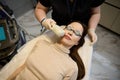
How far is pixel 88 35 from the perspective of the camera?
108 cm

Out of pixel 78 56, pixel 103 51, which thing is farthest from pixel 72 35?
pixel 103 51

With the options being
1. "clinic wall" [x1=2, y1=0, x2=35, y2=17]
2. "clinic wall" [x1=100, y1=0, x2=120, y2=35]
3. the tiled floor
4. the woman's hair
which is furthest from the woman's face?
"clinic wall" [x1=2, y1=0, x2=35, y2=17]

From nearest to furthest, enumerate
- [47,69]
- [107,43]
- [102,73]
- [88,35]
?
[47,69], [88,35], [102,73], [107,43]

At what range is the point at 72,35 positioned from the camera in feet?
3.15

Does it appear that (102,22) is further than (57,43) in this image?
Yes

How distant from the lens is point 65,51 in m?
0.97

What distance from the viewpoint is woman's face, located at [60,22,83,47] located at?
3.14 ft

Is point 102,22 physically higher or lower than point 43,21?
lower

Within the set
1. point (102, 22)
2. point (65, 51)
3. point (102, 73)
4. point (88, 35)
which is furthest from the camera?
point (102, 22)

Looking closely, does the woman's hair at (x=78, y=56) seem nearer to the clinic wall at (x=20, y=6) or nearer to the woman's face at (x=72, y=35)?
the woman's face at (x=72, y=35)

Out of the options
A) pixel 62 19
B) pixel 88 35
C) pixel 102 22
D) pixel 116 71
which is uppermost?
pixel 62 19

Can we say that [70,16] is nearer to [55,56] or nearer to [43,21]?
[43,21]

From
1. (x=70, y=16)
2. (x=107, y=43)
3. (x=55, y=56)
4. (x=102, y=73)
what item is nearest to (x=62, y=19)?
(x=70, y=16)

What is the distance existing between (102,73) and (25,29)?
101 centimetres
